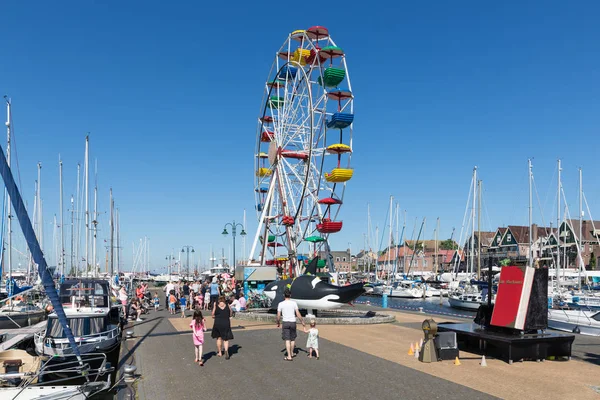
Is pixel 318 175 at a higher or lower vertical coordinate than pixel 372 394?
higher

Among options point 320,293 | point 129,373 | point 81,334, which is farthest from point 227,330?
point 320,293

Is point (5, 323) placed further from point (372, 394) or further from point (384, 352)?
point (372, 394)

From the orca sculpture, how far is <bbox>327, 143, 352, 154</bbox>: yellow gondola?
651 inches

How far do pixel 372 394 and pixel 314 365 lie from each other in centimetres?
303

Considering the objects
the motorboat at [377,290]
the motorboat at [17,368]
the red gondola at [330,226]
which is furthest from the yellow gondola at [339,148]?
the motorboat at [377,290]

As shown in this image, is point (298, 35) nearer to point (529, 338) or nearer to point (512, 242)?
point (529, 338)

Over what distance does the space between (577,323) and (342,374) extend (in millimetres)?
16452

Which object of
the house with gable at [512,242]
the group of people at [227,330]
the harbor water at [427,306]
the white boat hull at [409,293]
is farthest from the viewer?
the house with gable at [512,242]

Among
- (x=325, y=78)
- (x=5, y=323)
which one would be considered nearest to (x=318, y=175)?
(x=325, y=78)

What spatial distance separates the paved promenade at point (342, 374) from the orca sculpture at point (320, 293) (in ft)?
15.4

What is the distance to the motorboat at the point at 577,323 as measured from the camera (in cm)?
2156

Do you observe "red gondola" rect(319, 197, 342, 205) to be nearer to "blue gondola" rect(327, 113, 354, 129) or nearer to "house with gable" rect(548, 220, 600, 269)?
"blue gondola" rect(327, 113, 354, 129)

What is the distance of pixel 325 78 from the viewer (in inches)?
1444

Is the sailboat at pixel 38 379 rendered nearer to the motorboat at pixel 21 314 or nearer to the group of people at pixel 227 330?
the group of people at pixel 227 330
